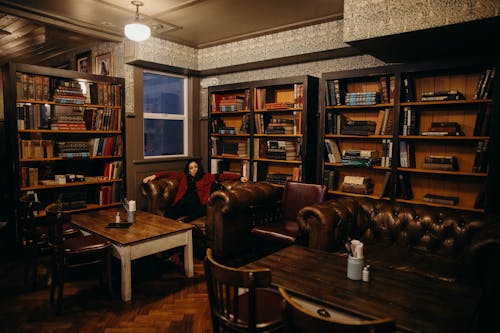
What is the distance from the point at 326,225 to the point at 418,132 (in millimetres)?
1614

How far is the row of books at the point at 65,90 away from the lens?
405cm

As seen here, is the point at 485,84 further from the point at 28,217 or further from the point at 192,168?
the point at 28,217

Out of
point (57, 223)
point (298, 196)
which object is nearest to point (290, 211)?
point (298, 196)

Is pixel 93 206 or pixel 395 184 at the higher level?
pixel 395 184

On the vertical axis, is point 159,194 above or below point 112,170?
below

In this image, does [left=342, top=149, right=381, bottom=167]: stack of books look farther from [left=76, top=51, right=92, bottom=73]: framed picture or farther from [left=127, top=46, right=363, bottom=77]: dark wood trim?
[left=76, top=51, right=92, bottom=73]: framed picture

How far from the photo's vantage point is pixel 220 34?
4961 millimetres

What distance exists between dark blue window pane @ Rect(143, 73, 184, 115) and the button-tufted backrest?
349 centimetres

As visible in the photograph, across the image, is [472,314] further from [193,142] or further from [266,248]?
[193,142]

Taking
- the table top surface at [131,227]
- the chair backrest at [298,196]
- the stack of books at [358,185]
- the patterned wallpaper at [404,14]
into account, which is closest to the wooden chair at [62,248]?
the table top surface at [131,227]

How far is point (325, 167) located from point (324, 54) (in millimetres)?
1396

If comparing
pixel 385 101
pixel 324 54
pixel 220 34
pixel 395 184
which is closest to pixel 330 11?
pixel 324 54

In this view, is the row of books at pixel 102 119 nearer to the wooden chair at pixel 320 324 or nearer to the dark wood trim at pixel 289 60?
the dark wood trim at pixel 289 60

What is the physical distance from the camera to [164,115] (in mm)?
5617
